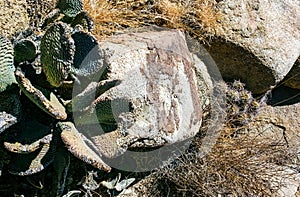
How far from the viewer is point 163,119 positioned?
2064mm

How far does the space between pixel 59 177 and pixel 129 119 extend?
13.0 inches

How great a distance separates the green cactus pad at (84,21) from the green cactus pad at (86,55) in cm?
17

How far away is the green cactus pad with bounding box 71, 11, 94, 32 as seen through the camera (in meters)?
1.81

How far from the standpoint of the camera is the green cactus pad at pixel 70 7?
183 centimetres

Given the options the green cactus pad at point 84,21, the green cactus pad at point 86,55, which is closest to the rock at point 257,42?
the green cactus pad at point 84,21

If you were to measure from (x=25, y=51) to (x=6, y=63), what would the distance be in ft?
0.26

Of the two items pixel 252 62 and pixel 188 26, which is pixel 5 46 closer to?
pixel 188 26

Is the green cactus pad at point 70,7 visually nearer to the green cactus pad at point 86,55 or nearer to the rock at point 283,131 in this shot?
the green cactus pad at point 86,55

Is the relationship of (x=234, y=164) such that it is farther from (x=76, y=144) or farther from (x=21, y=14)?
(x=21, y=14)

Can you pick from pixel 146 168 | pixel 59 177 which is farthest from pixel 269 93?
pixel 59 177

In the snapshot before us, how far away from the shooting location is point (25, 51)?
1.65m

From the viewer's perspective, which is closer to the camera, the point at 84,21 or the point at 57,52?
the point at 57,52

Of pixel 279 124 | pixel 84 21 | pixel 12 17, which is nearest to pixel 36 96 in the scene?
pixel 84 21

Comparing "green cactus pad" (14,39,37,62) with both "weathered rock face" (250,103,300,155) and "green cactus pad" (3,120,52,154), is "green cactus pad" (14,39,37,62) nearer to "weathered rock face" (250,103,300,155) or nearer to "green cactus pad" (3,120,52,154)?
"green cactus pad" (3,120,52,154)
